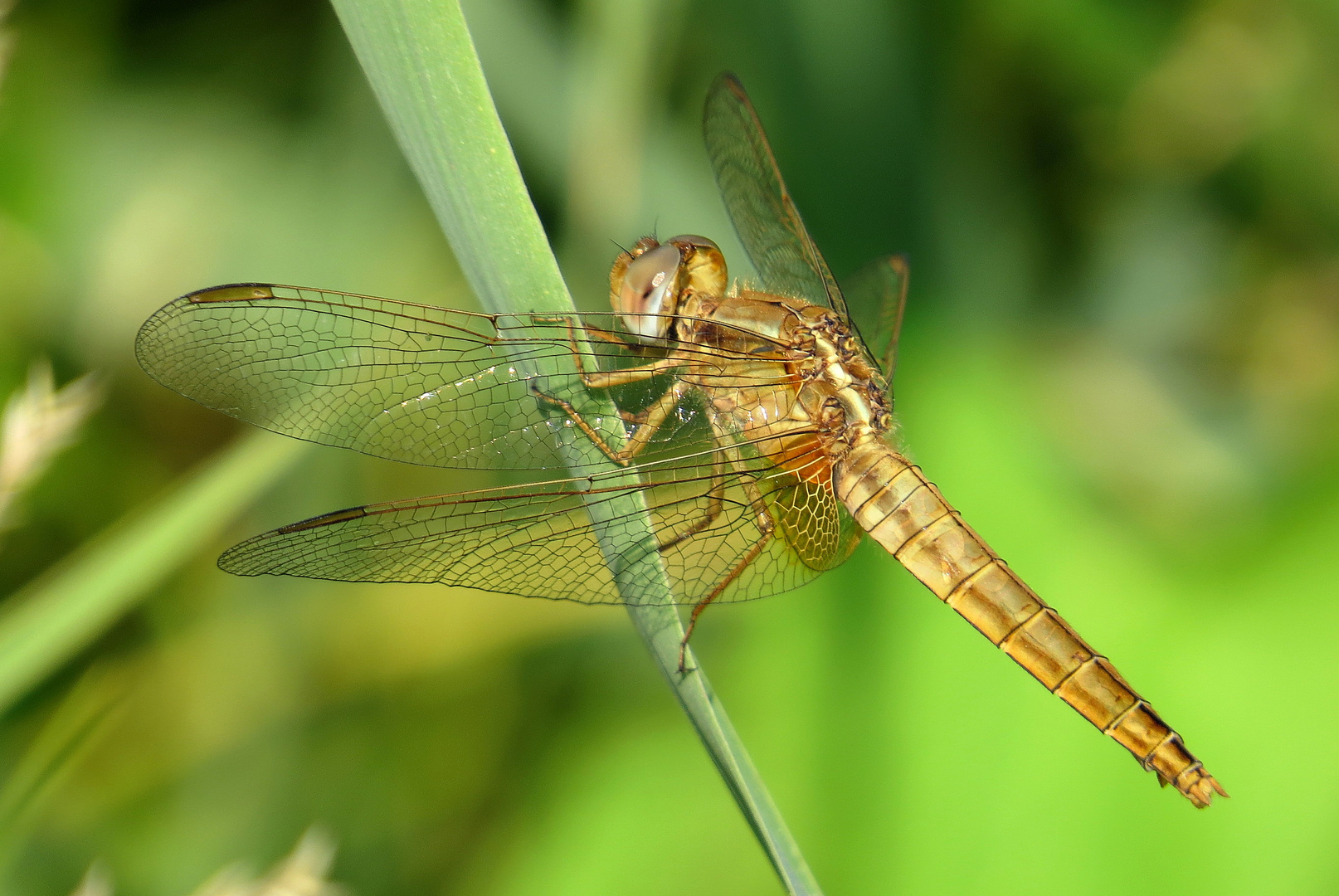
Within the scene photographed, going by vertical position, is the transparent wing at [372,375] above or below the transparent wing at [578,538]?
above

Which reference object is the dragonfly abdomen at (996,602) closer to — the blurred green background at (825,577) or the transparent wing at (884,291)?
the blurred green background at (825,577)

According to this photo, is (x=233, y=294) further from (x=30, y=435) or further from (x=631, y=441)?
(x=631, y=441)

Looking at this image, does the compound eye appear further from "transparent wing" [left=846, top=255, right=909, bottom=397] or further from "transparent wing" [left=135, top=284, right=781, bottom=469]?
"transparent wing" [left=846, top=255, right=909, bottom=397]

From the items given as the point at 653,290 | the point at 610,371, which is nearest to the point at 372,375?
the point at 610,371

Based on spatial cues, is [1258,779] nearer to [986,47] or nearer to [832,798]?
[832,798]

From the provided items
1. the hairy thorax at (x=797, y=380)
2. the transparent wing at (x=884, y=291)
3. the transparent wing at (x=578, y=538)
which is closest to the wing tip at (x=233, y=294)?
the transparent wing at (x=578, y=538)

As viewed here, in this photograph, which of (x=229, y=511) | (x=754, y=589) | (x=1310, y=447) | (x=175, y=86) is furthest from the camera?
(x=175, y=86)

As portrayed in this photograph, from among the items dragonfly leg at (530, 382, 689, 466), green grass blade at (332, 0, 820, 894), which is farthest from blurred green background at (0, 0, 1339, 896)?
green grass blade at (332, 0, 820, 894)

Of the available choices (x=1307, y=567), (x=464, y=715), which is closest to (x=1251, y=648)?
(x=1307, y=567)
